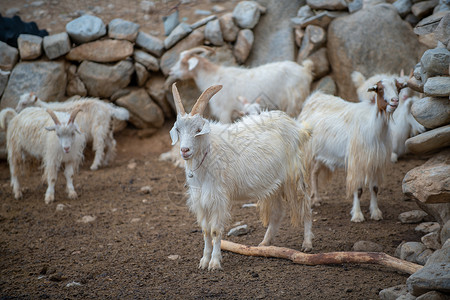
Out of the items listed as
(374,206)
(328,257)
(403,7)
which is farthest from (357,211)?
(403,7)

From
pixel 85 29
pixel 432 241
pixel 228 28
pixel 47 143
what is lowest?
pixel 47 143

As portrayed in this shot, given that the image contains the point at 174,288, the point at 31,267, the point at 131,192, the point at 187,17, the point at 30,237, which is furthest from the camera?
the point at 187,17

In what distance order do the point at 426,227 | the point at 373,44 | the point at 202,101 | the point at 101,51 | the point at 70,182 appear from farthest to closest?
the point at 101,51 → the point at 373,44 → the point at 70,182 → the point at 426,227 → the point at 202,101

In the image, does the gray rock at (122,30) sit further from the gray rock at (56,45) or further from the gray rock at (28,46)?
the gray rock at (28,46)

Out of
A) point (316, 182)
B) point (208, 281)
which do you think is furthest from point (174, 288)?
point (316, 182)

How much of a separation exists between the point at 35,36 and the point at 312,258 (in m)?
7.65

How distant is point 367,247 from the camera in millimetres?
4625

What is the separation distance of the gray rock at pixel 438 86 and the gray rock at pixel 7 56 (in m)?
7.96

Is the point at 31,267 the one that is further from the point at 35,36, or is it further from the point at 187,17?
the point at 187,17

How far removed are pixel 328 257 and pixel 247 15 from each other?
696cm

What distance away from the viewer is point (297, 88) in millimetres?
8836

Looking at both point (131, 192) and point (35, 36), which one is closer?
point (131, 192)

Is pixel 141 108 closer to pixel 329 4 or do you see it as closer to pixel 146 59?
pixel 146 59

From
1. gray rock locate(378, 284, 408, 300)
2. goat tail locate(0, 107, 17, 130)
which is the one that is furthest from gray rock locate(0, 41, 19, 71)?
gray rock locate(378, 284, 408, 300)
